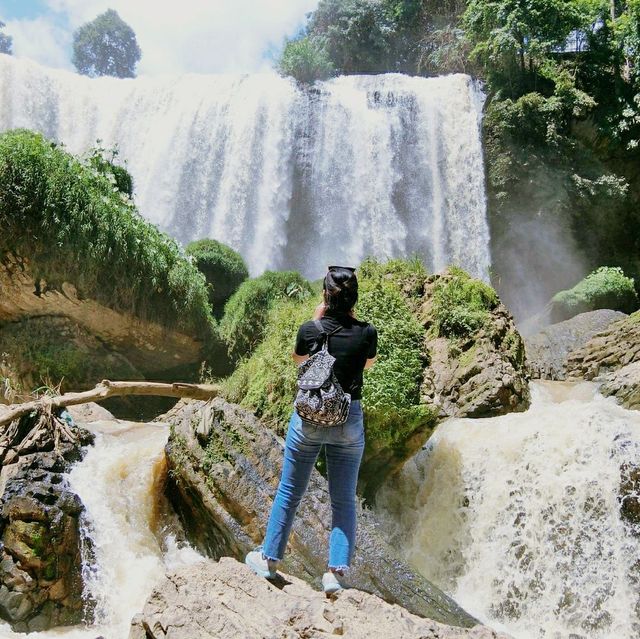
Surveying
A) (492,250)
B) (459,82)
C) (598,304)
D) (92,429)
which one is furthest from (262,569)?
(459,82)

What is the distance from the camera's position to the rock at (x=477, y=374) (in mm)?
6957

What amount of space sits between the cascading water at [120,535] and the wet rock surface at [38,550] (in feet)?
0.37

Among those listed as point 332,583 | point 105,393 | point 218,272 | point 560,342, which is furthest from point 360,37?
point 332,583

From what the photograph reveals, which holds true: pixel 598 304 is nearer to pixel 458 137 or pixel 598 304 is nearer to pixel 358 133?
pixel 458 137

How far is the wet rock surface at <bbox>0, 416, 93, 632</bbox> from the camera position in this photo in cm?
511

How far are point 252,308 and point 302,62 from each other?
43.8 feet

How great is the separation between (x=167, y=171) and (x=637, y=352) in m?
12.5

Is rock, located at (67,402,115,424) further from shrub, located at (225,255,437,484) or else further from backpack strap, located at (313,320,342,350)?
backpack strap, located at (313,320,342,350)

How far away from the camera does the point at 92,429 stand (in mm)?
7367

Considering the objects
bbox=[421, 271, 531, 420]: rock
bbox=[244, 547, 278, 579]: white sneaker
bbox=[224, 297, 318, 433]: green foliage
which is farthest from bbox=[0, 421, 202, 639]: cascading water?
bbox=[421, 271, 531, 420]: rock

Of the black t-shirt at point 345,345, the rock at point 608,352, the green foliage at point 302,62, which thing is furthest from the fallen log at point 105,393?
the green foliage at point 302,62

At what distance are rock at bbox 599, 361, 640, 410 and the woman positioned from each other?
5806 mm

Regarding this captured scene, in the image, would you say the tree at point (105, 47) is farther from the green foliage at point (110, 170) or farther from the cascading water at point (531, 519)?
the cascading water at point (531, 519)

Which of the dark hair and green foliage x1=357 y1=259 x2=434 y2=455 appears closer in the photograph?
the dark hair
